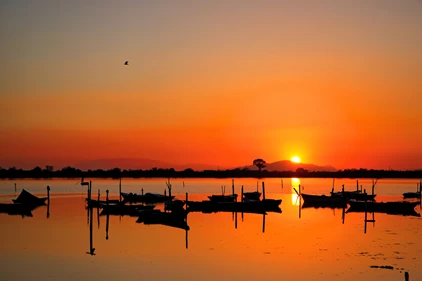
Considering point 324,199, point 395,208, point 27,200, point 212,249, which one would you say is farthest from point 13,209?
point 395,208

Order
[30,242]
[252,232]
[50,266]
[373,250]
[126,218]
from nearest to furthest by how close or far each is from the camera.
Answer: [50,266]
[373,250]
[30,242]
[252,232]
[126,218]

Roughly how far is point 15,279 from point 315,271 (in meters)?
11.4

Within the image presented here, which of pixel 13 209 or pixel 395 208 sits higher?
pixel 395 208

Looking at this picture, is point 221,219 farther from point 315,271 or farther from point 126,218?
point 315,271

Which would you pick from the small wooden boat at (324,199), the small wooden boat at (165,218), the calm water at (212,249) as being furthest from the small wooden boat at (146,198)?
the small wooden boat at (165,218)

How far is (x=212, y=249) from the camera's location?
30188 mm

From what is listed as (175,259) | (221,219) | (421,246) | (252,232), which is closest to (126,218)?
(221,219)

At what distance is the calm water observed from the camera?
23875 millimetres

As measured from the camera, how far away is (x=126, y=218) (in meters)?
46.2

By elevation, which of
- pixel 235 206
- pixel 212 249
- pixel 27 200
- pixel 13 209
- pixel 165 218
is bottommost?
pixel 212 249

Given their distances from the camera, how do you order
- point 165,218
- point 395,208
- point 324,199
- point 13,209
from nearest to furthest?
point 165,218
point 13,209
point 395,208
point 324,199

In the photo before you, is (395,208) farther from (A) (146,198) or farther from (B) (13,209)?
(B) (13,209)

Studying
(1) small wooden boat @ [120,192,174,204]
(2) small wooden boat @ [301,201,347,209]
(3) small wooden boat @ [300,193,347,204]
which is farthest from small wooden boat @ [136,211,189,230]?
(3) small wooden boat @ [300,193,347,204]

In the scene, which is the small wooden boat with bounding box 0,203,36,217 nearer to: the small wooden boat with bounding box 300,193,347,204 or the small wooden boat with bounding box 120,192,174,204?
the small wooden boat with bounding box 120,192,174,204
